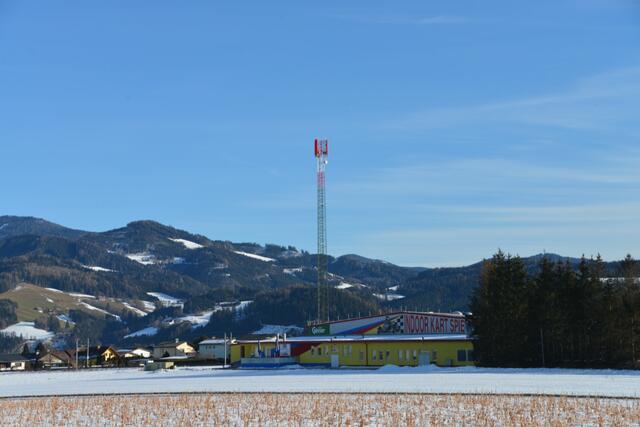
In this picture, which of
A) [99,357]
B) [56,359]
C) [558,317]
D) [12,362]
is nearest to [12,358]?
[12,362]

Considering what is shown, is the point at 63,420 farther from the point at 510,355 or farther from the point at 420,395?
the point at 510,355

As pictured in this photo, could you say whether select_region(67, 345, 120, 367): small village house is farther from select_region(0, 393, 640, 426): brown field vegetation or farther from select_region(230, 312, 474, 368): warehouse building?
select_region(0, 393, 640, 426): brown field vegetation

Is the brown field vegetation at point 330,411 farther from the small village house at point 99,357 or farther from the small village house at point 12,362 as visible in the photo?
the small village house at point 12,362

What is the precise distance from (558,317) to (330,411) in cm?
4336

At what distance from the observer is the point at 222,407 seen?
41.2m

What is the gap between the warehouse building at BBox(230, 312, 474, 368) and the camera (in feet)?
303

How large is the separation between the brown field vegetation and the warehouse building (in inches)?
1879

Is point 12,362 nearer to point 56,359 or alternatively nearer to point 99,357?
point 56,359

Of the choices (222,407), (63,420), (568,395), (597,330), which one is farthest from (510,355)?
(63,420)

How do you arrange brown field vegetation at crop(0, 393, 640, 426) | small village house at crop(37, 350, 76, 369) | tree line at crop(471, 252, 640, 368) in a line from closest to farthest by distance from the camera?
brown field vegetation at crop(0, 393, 640, 426)
tree line at crop(471, 252, 640, 368)
small village house at crop(37, 350, 76, 369)

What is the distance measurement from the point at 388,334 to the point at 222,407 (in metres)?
78.4

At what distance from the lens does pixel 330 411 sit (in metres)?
38.1

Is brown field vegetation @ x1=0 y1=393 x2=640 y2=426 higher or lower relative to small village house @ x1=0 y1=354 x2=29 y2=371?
lower

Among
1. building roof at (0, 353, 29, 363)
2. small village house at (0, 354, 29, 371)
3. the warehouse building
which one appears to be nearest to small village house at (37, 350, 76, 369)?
small village house at (0, 354, 29, 371)
